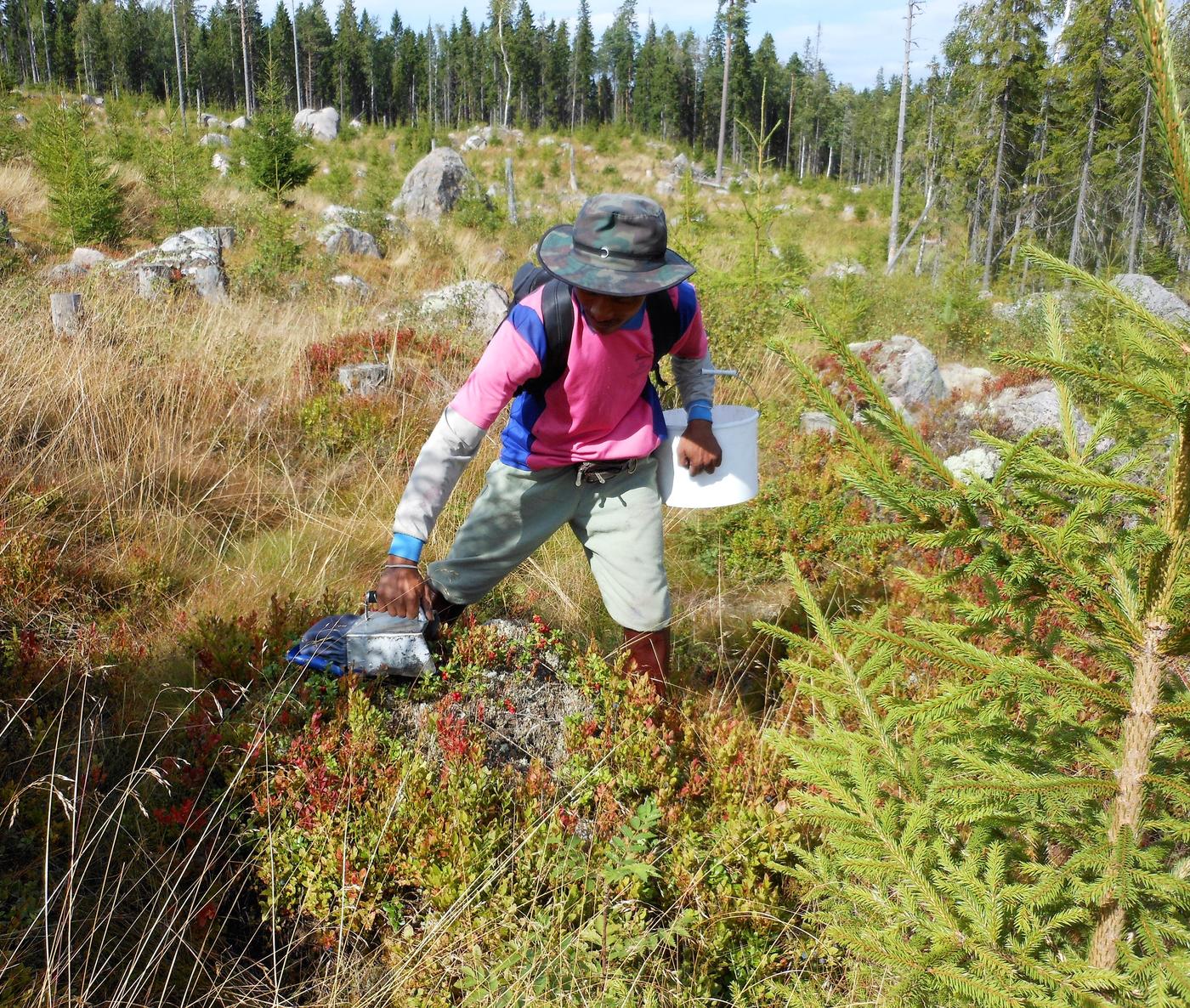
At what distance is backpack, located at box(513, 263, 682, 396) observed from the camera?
2.58 m

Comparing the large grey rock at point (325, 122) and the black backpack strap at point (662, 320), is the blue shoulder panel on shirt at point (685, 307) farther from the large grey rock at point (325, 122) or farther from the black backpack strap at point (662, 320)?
the large grey rock at point (325, 122)

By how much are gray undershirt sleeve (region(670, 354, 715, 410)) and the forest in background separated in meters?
20.8

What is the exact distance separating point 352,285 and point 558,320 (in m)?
8.62

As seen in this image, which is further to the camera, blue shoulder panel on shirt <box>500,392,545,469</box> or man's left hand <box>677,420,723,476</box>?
man's left hand <box>677,420,723,476</box>

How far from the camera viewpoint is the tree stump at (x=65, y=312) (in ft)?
18.1

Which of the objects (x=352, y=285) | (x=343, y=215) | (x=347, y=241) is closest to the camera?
(x=352, y=285)

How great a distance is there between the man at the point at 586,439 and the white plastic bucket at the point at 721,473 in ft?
0.16

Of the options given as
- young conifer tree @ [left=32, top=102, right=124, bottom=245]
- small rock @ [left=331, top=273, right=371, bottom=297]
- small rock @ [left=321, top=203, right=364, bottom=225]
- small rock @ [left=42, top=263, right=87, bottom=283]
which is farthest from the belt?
small rock @ [left=321, top=203, right=364, bottom=225]

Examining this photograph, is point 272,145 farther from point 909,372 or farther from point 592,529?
point 592,529

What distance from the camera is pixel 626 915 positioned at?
86.7 inches

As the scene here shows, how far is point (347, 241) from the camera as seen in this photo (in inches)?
557

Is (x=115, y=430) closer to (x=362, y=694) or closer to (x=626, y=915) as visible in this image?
(x=362, y=694)

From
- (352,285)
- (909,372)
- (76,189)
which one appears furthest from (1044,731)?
(76,189)

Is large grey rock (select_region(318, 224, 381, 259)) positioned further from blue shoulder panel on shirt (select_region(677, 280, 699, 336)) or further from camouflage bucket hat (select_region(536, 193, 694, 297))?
camouflage bucket hat (select_region(536, 193, 694, 297))
